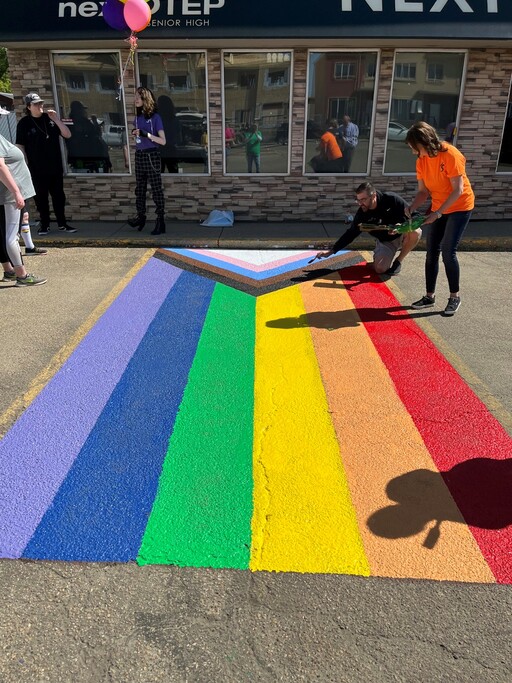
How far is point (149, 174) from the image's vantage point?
886 cm

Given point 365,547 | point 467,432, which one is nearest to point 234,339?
point 467,432

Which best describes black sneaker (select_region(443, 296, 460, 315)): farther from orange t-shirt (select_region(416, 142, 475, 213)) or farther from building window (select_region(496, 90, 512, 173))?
building window (select_region(496, 90, 512, 173))

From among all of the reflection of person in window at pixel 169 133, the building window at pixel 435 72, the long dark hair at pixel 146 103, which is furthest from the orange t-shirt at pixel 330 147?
the long dark hair at pixel 146 103

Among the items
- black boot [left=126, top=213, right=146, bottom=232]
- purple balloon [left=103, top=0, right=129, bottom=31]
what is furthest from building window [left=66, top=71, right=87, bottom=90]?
black boot [left=126, top=213, right=146, bottom=232]

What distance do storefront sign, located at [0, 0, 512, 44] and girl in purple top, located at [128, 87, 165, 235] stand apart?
3.64 ft

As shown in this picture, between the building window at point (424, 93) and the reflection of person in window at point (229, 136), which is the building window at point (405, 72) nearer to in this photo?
the building window at point (424, 93)

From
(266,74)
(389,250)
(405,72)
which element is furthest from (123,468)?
(405,72)

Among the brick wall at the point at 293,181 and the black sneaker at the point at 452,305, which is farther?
the brick wall at the point at 293,181

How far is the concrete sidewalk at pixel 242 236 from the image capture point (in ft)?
28.1

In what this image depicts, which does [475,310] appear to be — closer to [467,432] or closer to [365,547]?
[467,432]

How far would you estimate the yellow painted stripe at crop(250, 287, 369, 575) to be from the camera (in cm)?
268

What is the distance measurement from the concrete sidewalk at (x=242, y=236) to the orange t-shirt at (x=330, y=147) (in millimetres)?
1230

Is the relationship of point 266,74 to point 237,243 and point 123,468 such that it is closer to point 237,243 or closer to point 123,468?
point 237,243

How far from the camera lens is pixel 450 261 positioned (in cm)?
562
